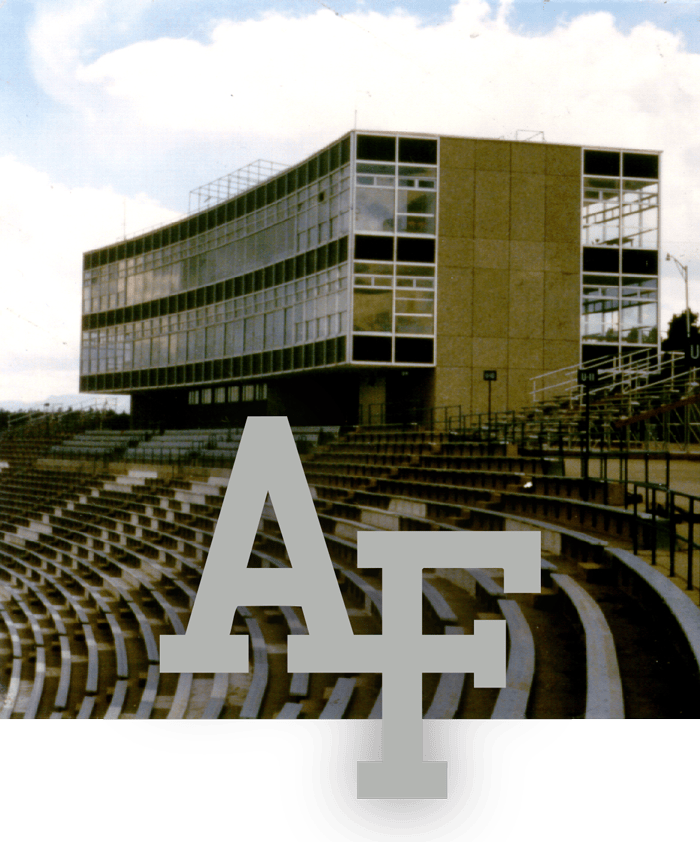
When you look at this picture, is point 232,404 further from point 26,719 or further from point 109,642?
point 26,719

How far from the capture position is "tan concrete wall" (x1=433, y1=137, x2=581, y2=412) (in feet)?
11.0

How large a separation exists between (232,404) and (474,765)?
6.64 ft

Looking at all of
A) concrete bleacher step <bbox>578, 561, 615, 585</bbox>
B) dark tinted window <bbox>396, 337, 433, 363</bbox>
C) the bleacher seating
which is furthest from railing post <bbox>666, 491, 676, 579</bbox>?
dark tinted window <bbox>396, 337, 433, 363</bbox>

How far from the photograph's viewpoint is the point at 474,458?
137 inches

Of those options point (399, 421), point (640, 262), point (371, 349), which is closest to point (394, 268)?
point (371, 349)

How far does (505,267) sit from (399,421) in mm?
829

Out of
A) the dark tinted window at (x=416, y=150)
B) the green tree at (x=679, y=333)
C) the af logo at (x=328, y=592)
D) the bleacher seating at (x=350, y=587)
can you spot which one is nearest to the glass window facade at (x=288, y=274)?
the dark tinted window at (x=416, y=150)

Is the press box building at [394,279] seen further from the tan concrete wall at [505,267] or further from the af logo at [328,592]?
the af logo at [328,592]

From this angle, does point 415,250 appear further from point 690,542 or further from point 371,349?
point 690,542

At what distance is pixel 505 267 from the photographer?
3.46 m

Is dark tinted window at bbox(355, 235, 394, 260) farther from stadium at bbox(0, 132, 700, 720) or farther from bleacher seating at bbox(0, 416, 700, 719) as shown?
bleacher seating at bbox(0, 416, 700, 719)

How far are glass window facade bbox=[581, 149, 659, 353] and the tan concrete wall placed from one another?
67 mm

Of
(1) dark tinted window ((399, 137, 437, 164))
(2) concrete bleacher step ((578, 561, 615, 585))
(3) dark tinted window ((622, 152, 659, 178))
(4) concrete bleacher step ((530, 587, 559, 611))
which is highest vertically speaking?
(1) dark tinted window ((399, 137, 437, 164))

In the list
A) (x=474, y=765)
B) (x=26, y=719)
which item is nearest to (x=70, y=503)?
(x=26, y=719)
